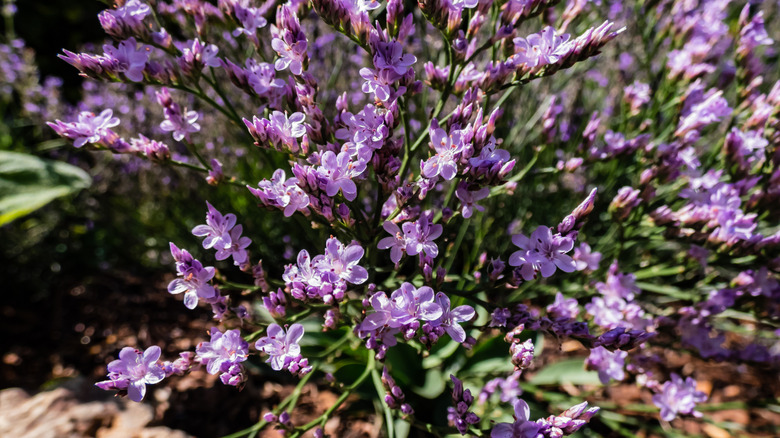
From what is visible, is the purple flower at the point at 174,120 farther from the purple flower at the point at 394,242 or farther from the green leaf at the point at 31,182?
the green leaf at the point at 31,182

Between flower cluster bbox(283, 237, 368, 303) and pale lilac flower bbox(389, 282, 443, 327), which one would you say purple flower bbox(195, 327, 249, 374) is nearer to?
flower cluster bbox(283, 237, 368, 303)

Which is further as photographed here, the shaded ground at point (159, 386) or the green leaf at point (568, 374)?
the shaded ground at point (159, 386)

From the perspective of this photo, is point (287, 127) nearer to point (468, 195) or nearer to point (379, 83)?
point (379, 83)

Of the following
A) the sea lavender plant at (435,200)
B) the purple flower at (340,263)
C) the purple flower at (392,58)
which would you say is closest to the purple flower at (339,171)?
the sea lavender plant at (435,200)

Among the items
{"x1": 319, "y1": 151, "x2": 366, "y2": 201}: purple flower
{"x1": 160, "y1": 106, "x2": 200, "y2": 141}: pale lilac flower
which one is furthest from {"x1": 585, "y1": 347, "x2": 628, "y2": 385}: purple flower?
{"x1": 160, "y1": 106, "x2": 200, "y2": 141}: pale lilac flower

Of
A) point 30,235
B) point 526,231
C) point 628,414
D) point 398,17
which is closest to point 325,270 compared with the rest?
point 398,17

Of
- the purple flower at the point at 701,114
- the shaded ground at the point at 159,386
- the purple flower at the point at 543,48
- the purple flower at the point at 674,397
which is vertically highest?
the purple flower at the point at 701,114

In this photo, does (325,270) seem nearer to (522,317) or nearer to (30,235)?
(522,317)
